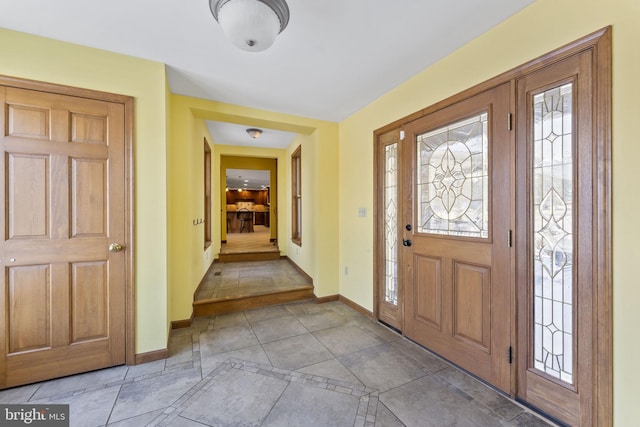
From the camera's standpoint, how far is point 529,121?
1.68 meters

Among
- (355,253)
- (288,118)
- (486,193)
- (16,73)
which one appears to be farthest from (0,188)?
(486,193)

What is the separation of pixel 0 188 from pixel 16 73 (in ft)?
2.79

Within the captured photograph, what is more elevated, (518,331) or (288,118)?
(288,118)

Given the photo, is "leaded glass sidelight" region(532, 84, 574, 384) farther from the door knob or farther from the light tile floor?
the door knob

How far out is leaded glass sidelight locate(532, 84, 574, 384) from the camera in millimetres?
1521

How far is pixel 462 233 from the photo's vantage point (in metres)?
2.12

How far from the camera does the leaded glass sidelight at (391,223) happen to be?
2857mm

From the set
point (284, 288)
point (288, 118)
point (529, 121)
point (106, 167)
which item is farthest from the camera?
point (284, 288)

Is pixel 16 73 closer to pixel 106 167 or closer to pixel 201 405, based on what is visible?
pixel 106 167

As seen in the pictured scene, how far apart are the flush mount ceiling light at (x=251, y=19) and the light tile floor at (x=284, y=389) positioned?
2324mm

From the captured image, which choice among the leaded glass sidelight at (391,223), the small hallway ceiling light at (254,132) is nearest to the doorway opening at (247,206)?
the small hallway ceiling light at (254,132)

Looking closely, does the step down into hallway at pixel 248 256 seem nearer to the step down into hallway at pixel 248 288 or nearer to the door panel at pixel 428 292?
the step down into hallway at pixel 248 288

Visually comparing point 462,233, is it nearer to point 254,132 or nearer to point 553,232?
point 553,232

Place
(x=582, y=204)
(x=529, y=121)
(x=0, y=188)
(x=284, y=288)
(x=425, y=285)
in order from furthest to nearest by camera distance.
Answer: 1. (x=284, y=288)
2. (x=425, y=285)
3. (x=0, y=188)
4. (x=529, y=121)
5. (x=582, y=204)
